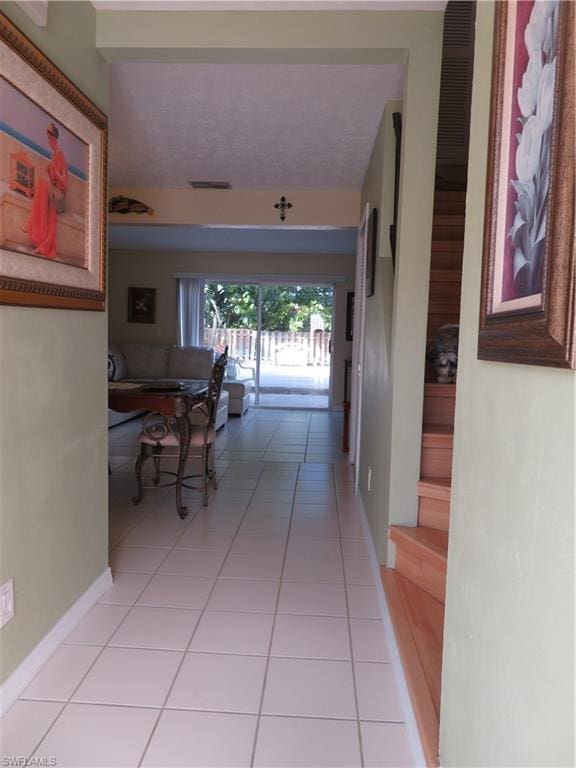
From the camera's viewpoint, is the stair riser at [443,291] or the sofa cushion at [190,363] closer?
the stair riser at [443,291]

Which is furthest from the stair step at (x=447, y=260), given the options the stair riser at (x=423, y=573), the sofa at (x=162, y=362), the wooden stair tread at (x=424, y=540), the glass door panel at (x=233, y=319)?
the glass door panel at (x=233, y=319)

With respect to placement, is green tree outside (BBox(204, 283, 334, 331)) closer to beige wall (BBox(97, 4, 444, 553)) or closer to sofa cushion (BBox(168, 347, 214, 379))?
sofa cushion (BBox(168, 347, 214, 379))

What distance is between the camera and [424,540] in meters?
2.41

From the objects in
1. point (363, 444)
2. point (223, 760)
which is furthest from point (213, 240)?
point (223, 760)

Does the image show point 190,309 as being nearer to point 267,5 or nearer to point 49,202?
point 267,5

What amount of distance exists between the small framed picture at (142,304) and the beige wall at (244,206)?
397cm

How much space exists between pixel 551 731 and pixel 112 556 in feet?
8.41

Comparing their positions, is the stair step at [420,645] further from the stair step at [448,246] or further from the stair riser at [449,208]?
the stair riser at [449,208]

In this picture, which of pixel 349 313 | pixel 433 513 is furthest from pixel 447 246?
pixel 349 313

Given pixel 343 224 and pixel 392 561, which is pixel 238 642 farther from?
pixel 343 224

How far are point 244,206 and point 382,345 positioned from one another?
2.39 meters

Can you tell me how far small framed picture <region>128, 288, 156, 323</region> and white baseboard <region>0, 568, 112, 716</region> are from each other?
660cm

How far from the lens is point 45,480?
1959mm

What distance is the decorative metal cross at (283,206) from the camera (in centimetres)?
468
